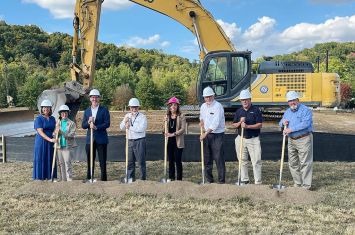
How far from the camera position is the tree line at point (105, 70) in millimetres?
43716

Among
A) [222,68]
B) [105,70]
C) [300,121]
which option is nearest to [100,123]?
[300,121]

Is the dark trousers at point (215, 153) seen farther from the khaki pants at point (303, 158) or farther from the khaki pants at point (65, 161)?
the khaki pants at point (65, 161)

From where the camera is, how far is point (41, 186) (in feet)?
23.8

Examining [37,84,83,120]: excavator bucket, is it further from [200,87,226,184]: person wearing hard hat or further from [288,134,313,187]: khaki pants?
[288,134,313,187]: khaki pants

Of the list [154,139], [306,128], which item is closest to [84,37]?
[154,139]

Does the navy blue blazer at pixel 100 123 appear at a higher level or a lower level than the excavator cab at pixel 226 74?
lower

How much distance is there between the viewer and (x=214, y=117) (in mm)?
7484

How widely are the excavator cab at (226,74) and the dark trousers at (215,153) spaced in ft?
17.5

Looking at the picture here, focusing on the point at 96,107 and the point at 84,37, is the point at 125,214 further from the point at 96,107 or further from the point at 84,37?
the point at 84,37

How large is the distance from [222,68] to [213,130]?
5607 mm

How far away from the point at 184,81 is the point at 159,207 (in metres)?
49.2

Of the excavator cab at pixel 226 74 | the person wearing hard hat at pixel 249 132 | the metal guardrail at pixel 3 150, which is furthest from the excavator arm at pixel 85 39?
the person wearing hard hat at pixel 249 132

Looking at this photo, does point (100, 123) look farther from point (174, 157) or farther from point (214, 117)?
point (214, 117)

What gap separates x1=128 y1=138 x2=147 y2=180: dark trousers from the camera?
7.68 meters
